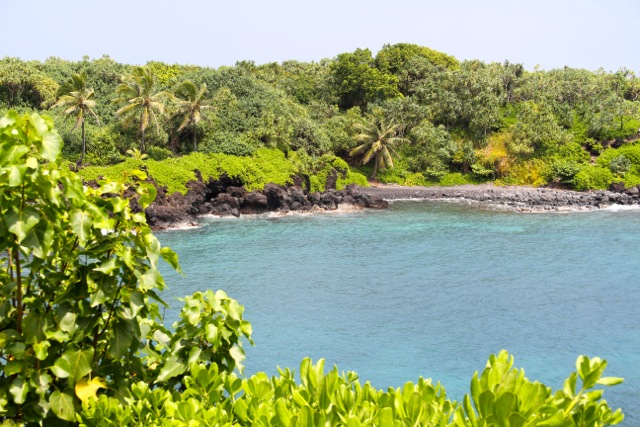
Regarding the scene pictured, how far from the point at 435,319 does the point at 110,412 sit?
18.3m

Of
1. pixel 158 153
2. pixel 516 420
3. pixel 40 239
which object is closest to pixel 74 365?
pixel 40 239

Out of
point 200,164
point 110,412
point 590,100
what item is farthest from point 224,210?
point 590,100

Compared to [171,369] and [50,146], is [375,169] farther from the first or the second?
[50,146]

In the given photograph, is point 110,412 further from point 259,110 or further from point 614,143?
point 614,143

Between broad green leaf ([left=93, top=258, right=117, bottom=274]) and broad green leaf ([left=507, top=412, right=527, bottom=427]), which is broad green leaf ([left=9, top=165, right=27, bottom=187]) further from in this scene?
broad green leaf ([left=507, top=412, right=527, bottom=427])

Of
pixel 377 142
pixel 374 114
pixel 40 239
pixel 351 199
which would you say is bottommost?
pixel 351 199

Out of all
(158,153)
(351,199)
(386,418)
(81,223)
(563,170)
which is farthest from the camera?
(563,170)

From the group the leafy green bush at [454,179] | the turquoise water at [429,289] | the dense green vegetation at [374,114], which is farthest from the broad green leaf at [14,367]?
the leafy green bush at [454,179]

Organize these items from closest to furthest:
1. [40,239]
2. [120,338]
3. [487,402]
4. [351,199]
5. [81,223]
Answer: [487,402] → [40,239] → [81,223] → [120,338] → [351,199]

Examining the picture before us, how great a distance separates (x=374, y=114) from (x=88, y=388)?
53.3 m

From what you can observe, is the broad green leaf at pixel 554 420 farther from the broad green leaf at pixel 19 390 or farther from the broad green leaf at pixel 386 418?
the broad green leaf at pixel 19 390

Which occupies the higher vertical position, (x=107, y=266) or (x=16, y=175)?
(x=16, y=175)

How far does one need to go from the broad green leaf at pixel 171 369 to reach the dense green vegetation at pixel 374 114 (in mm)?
36874

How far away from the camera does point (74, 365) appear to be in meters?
4.44
